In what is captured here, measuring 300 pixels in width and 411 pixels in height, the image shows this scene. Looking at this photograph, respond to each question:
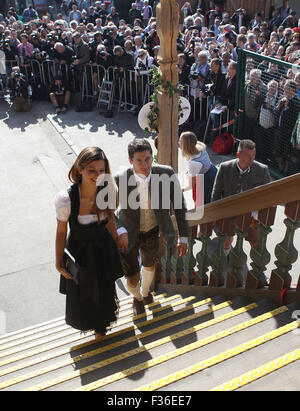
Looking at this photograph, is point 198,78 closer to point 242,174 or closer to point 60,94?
point 60,94

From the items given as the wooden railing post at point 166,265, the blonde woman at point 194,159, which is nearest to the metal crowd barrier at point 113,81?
the blonde woman at point 194,159

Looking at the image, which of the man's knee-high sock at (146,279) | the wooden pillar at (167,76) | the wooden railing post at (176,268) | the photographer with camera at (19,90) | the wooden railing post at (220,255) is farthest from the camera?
the photographer with camera at (19,90)

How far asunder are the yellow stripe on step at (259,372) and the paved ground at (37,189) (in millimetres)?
2880

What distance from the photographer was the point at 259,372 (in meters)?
2.10

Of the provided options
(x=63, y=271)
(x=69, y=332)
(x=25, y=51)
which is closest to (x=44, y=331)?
(x=69, y=332)

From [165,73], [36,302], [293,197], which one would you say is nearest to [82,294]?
[293,197]

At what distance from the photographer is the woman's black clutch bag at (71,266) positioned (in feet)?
10.6

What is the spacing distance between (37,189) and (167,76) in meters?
3.68

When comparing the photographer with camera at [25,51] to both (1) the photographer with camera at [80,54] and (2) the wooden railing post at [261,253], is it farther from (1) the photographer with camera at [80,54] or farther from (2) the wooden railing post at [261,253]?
(2) the wooden railing post at [261,253]

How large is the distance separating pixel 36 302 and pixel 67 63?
27.7 ft

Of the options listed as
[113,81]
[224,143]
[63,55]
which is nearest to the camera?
[224,143]

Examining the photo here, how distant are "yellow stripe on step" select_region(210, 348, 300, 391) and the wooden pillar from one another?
13.0 ft

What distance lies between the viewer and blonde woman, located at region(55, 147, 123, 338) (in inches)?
123

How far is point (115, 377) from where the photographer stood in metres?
2.51
